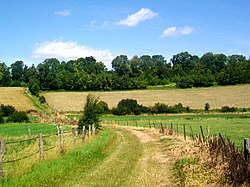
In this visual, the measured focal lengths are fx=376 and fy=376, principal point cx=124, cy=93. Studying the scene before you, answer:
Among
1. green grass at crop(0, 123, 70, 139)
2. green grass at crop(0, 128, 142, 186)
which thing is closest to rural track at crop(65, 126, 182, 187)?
green grass at crop(0, 128, 142, 186)

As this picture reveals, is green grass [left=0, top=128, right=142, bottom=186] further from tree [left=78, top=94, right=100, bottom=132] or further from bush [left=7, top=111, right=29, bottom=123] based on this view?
bush [left=7, top=111, right=29, bottom=123]

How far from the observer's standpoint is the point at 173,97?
111188 millimetres

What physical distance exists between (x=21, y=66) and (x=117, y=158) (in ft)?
552

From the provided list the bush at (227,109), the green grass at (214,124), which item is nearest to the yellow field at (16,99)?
the green grass at (214,124)

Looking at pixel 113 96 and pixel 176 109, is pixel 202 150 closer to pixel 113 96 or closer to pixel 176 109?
pixel 176 109

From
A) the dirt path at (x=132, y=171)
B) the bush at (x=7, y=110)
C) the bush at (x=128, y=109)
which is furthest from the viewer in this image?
the bush at (x=128, y=109)

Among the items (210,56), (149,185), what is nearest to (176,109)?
(149,185)

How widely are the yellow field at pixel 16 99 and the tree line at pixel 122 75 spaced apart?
199 inches

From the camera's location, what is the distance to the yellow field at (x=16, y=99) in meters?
84.4

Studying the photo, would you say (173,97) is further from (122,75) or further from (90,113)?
(90,113)

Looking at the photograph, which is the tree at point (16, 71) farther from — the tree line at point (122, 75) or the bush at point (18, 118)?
the bush at point (18, 118)

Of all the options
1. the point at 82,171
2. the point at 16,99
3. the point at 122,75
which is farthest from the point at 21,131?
the point at 122,75

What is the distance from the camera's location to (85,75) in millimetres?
136625

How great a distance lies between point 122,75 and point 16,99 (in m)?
72.1
